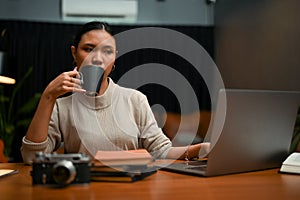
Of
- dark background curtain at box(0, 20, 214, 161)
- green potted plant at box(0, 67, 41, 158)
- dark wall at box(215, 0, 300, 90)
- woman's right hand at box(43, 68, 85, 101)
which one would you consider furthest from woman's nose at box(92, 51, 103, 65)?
dark background curtain at box(0, 20, 214, 161)

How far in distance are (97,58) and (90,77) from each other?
1.56 feet

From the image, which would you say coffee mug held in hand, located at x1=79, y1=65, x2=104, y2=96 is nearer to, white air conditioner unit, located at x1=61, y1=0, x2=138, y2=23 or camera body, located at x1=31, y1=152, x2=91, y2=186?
camera body, located at x1=31, y1=152, x2=91, y2=186

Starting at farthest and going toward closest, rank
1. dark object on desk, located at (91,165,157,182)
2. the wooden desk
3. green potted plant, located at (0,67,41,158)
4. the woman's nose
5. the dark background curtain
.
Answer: the dark background curtain
green potted plant, located at (0,67,41,158)
the woman's nose
dark object on desk, located at (91,165,157,182)
the wooden desk

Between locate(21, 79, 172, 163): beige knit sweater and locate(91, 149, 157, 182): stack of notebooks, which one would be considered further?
locate(21, 79, 172, 163): beige knit sweater

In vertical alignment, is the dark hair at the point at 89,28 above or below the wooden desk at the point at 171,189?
above

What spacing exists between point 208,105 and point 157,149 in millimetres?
3703

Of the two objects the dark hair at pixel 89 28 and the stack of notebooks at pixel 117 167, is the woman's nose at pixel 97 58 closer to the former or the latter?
the dark hair at pixel 89 28

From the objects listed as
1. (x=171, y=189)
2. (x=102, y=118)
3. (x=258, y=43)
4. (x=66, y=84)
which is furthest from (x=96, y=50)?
(x=258, y=43)

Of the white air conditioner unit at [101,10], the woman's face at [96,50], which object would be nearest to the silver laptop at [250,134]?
the woman's face at [96,50]

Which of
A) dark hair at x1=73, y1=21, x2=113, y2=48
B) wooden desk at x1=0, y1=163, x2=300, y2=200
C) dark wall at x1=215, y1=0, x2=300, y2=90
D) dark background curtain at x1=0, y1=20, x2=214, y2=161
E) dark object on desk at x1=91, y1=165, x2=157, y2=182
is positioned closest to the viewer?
wooden desk at x1=0, y1=163, x2=300, y2=200

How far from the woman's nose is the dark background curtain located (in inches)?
137

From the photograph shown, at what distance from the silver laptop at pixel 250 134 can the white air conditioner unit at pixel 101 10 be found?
4052 millimetres

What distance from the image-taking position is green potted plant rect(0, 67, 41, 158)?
456 cm

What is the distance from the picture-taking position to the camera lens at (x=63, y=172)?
97 centimetres
